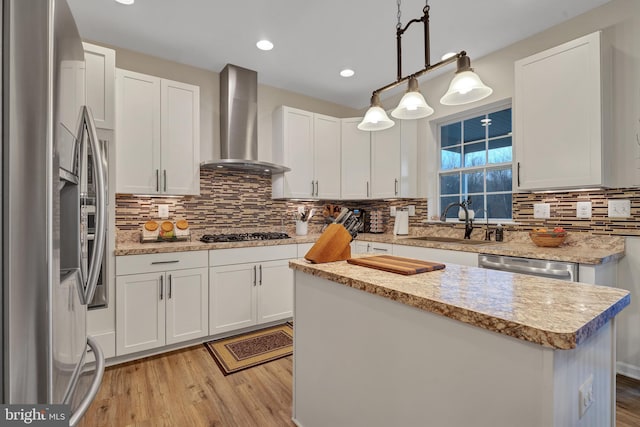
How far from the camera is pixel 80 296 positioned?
1.00 metres

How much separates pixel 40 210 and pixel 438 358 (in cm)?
113

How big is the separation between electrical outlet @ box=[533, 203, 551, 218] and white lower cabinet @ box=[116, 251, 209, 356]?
2993mm

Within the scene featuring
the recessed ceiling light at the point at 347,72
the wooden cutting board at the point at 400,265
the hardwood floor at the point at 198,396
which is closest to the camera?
the wooden cutting board at the point at 400,265

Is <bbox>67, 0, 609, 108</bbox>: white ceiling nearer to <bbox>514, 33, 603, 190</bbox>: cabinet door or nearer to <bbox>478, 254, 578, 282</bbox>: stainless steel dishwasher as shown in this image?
<bbox>514, 33, 603, 190</bbox>: cabinet door

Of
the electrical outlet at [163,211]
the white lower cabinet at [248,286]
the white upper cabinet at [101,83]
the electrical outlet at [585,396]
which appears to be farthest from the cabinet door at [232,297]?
the electrical outlet at [585,396]

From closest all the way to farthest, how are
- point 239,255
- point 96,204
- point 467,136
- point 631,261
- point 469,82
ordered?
point 96,204, point 469,82, point 631,261, point 239,255, point 467,136

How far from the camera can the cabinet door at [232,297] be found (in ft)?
9.04

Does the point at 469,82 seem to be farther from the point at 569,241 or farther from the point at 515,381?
the point at 569,241

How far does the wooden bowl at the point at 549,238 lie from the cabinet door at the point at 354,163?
199cm

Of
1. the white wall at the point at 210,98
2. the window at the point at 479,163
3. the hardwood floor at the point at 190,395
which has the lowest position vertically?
the hardwood floor at the point at 190,395

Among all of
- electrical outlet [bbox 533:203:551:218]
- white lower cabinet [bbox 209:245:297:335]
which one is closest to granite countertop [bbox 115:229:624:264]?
white lower cabinet [bbox 209:245:297:335]

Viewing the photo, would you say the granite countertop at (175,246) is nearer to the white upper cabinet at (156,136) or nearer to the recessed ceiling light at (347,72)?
the white upper cabinet at (156,136)

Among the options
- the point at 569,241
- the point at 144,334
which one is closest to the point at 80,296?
the point at 144,334

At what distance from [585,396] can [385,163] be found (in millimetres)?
3205
